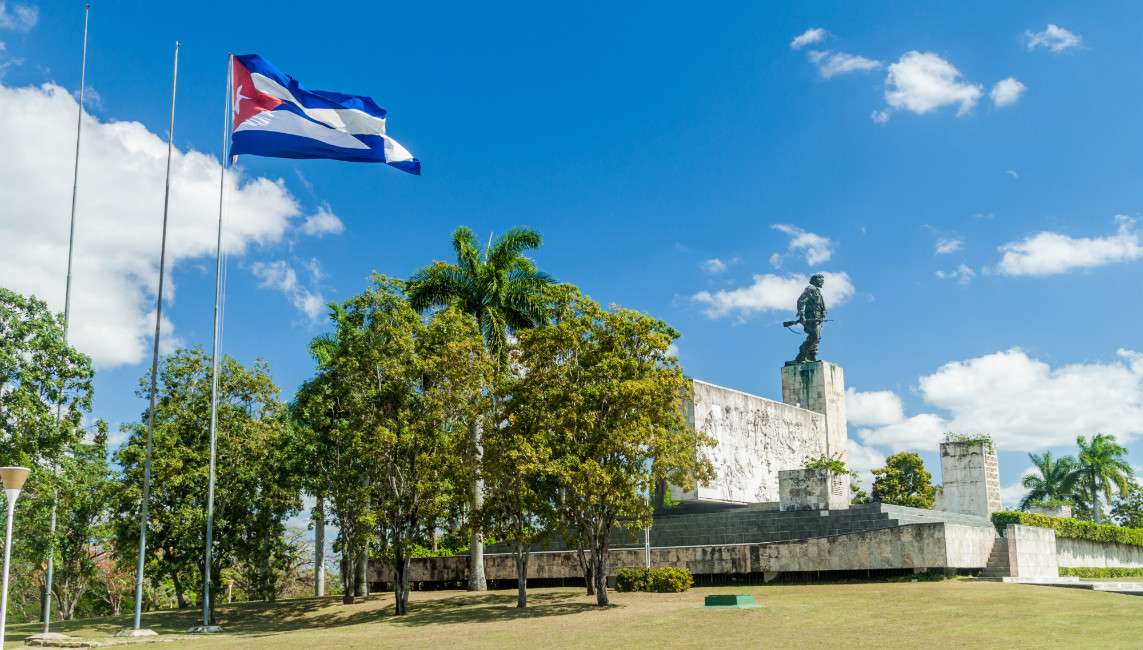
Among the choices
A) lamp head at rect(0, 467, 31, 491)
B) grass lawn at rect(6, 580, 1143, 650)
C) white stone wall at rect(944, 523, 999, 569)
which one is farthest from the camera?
white stone wall at rect(944, 523, 999, 569)

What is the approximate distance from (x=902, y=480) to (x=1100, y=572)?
38.7ft

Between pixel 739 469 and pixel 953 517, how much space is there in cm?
730

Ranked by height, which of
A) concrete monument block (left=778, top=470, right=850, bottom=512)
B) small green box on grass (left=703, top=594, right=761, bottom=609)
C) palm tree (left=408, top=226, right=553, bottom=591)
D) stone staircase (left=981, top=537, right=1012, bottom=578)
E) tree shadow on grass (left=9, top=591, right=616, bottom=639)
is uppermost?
palm tree (left=408, top=226, right=553, bottom=591)

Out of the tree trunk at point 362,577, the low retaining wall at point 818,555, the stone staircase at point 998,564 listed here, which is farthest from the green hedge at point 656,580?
the tree trunk at point 362,577

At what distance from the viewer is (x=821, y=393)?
39.7 m

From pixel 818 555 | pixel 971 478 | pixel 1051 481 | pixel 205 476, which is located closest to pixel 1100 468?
pixel 1051 481

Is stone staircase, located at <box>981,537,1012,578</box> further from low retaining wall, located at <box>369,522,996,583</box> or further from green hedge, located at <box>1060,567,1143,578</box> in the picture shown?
green hedge, located at <box>1060,567,1143,578</box>

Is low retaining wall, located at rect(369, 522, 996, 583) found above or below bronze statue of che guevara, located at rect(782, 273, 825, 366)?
below

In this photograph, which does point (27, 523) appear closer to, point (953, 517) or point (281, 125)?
point (281, 125)

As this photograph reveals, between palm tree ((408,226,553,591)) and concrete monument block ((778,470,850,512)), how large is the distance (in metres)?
9.09

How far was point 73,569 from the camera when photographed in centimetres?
2845

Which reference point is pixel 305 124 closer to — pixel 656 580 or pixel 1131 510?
pixel 656 580

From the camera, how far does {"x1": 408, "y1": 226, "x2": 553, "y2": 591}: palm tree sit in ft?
96.9

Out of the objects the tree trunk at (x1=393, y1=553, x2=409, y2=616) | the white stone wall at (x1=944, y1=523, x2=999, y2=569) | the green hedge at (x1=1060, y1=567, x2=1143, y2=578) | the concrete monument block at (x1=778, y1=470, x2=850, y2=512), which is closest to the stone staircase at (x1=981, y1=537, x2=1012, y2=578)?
the white stone wall at (x1=944, y1=523, x2=999, y2=569)
